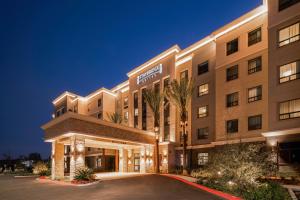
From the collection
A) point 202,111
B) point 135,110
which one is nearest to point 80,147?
point 202,111

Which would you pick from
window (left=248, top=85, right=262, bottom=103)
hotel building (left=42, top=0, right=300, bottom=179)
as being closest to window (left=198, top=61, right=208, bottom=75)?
hotel building (left=42, top=0, right=300, bottom=179)

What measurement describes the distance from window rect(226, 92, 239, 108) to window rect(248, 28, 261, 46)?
6011 millimetres

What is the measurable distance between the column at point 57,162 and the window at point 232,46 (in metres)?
22.9

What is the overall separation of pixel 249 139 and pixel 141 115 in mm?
21420

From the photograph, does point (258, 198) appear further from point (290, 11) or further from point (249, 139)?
point (290, 11)

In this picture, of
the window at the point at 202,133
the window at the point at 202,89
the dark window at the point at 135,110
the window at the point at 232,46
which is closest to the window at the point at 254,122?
the window at the point at 202,133

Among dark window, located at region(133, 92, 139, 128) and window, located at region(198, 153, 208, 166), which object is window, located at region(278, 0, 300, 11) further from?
dark window, located at region(133, 92, 139, 128)

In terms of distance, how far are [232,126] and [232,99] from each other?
320cm

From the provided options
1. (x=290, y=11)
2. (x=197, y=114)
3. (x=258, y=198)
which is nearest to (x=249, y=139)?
(x=197, y=114)

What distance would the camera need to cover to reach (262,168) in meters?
18.0

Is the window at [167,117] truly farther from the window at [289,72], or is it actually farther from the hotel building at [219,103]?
the window at [289,72]

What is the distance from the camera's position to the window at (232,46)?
107ft

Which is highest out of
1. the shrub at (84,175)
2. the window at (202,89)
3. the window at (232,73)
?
the window at (232,73)

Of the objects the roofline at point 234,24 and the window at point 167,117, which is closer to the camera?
the roofline at point 234,24
